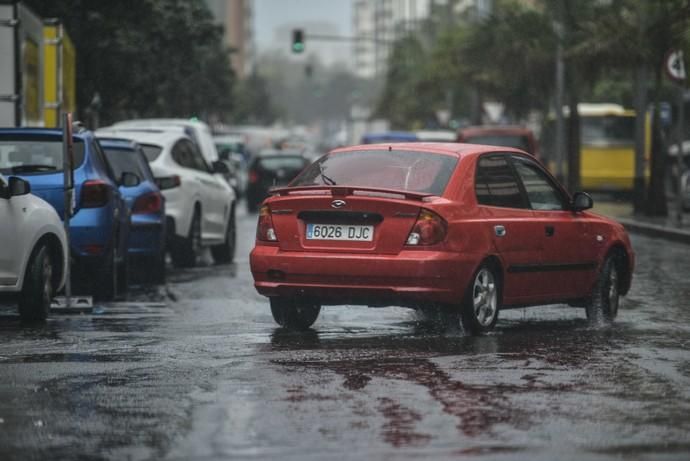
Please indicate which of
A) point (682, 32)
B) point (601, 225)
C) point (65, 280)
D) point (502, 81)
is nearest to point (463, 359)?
point (601, 225)

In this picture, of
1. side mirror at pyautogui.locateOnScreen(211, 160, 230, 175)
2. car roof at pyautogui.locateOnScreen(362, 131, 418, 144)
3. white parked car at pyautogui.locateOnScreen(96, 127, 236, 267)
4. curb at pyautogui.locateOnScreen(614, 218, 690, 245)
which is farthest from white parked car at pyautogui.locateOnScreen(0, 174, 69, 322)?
car roof at pyautogui.locateOnScreen(362, 131, 418, 144)

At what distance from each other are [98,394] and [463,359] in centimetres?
251

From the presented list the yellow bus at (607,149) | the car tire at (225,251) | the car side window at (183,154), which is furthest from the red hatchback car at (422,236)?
the yellow bus at (607,149)

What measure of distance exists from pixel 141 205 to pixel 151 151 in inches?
110

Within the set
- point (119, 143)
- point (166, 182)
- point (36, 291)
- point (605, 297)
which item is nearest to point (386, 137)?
point (166, 182)

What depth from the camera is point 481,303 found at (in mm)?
12359

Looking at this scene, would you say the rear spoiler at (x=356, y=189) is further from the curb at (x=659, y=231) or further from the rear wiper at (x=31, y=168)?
the curb at (x=659, y=231)

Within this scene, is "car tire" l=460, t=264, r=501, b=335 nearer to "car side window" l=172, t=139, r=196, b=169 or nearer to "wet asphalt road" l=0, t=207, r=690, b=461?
"wet asphalt road" l=0, t=207, r=690, b=461

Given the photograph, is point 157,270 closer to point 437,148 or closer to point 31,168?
point 31,168

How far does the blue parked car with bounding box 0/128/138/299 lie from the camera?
49.8ft

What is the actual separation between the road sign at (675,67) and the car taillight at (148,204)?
479 inches

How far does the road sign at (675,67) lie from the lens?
93.2 feet

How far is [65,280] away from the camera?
1449 cm

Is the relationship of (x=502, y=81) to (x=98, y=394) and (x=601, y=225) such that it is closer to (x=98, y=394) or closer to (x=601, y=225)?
(x=601, y=225)
